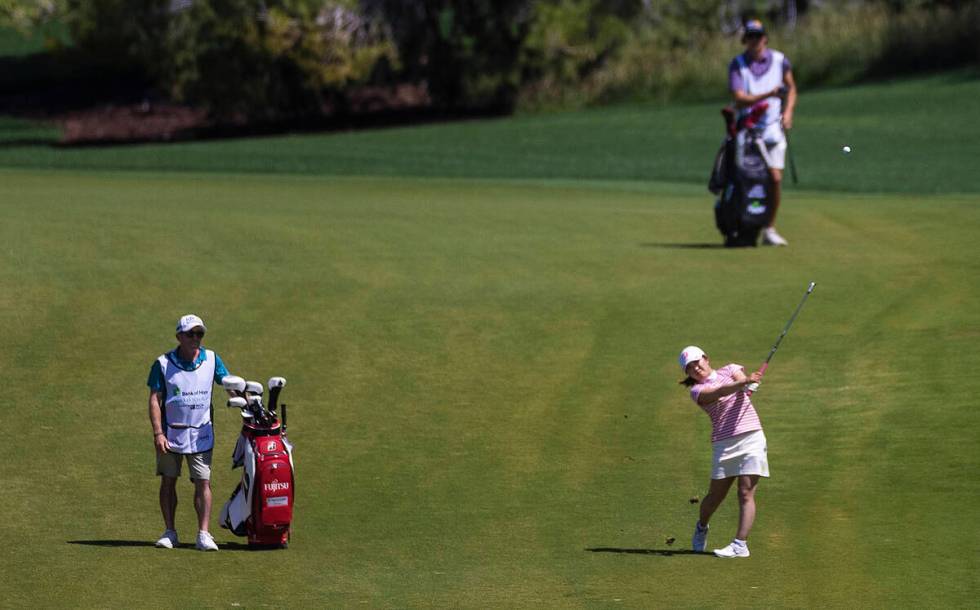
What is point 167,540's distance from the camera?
39.8 ft

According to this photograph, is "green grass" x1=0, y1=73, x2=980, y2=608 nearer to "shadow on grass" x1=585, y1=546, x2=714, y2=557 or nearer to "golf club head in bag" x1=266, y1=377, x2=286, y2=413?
"shadow on grass" x1=585, y1=546, x2=714, y2=557

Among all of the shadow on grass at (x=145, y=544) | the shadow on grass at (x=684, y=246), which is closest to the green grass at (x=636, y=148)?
the shadow on grass at (x=684, y=246)

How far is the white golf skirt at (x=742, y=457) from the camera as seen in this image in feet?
38.8

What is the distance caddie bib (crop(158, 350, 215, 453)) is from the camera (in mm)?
12117

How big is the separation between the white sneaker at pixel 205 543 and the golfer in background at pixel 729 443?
10.0ft

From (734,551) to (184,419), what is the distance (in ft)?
11.8

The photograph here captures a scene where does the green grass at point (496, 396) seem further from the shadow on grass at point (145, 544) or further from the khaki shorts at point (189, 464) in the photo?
the khaki shorts at point (189, 464)

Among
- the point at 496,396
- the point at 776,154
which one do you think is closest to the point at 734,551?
the point at 496,396

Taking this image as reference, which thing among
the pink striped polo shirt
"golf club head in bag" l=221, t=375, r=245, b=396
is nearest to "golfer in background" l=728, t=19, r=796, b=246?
the pink striped polo shirt

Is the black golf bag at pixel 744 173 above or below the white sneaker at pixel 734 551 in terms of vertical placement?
above

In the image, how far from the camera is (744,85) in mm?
22094

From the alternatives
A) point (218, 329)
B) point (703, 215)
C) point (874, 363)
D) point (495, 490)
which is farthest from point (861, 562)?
point (703, 215)

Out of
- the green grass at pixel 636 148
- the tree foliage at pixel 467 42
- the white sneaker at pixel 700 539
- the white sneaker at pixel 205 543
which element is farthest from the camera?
the tree foliage at pixel 467 42

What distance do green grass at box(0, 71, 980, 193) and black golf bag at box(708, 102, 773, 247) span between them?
8.27 meters
